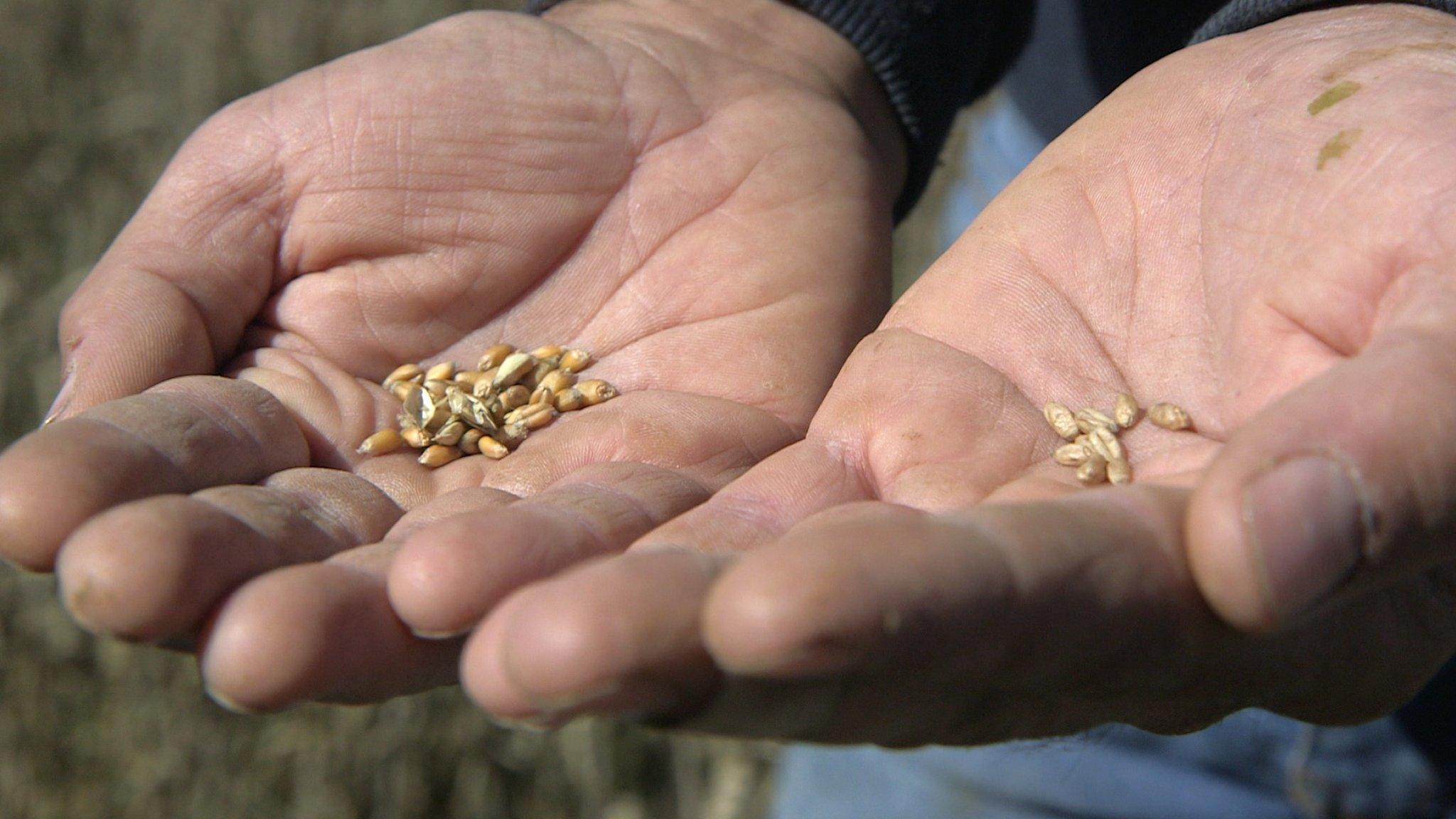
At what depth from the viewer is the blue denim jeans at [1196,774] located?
258 cm

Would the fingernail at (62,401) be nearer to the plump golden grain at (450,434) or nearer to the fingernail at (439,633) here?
the plump golden grain at (450,434)

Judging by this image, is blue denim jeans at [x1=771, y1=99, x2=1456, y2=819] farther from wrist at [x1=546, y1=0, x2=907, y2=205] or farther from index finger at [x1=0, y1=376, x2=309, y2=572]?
index finger at [x1=0, y1=376, x2=309, y2=572]

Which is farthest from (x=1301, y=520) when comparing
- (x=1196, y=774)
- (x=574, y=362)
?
(x=1196, y=774)

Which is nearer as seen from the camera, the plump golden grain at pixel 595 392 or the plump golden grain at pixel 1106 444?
the plump golden grain at pixel 1106 444

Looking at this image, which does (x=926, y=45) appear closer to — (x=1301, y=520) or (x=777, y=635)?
(x=1301, y=520)

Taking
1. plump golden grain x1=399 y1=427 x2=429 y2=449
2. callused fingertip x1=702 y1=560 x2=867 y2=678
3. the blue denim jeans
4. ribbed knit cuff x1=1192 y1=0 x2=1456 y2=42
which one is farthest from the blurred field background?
callused fingertip x1=702 y1=560 x2=867 y2=678

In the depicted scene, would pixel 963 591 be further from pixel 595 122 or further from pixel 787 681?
pixel 595 122

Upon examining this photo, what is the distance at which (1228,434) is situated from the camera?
147cm

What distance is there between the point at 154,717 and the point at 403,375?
4.90 feet

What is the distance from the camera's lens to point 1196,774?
2.66m

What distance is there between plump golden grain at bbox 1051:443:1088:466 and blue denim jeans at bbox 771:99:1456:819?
1123 mm

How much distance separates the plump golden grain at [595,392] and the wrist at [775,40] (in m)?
0.80

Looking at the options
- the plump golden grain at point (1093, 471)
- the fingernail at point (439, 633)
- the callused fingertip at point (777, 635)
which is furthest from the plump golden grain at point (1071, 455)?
the fingernail at point (439, 633)

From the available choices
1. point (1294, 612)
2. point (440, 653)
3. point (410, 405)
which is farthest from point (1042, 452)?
point (410, 405)
